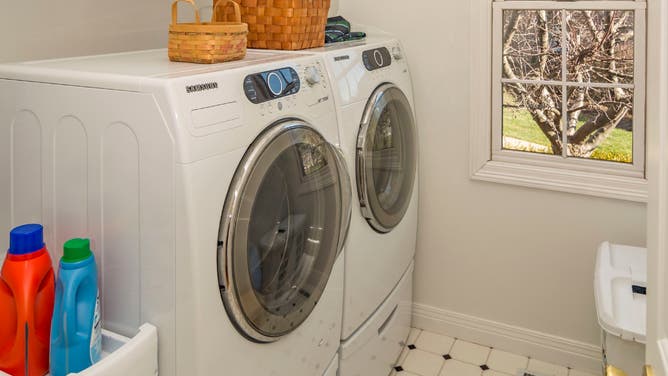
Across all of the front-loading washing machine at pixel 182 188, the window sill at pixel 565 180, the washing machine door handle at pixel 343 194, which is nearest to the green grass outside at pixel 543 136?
the window sill at pixel 565 180

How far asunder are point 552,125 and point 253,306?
1.70m

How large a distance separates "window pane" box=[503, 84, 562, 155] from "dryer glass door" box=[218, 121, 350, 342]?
117cm

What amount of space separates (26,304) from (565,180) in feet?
6.58

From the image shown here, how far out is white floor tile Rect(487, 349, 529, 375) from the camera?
2.41m

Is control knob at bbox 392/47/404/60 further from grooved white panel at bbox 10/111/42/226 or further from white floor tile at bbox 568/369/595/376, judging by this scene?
white floor tile at bbox 568/369/595/376

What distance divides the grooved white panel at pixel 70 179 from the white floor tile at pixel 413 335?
1.72 meters

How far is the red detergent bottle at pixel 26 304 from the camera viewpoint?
3.89 ft

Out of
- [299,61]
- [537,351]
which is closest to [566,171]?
[537,351]

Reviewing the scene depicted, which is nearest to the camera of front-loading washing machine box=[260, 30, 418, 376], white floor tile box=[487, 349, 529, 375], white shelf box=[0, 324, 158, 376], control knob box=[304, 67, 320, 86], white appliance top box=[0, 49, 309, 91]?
white shelf box=[0, 324, 158, 376]

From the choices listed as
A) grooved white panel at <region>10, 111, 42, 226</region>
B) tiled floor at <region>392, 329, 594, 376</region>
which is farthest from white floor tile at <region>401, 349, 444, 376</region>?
grooved white panel at <region>10, 111, 42, 226</region>

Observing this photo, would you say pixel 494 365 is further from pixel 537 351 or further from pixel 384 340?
pixel 384 340

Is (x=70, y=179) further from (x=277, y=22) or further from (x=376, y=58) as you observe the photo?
(x=376, y=58)

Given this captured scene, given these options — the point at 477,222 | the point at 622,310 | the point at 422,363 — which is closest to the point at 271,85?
the point at 622,310

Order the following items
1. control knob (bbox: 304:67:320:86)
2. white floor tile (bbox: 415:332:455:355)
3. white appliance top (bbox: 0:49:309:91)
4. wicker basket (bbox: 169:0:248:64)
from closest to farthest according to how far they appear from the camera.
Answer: white appliance top (bbox: 0:49:309:91), wicker basket (bbox: 169:0:248:64), control knob (bbox: 304:67:320:86), white floor tile (bbox: 415:332:455:355)
